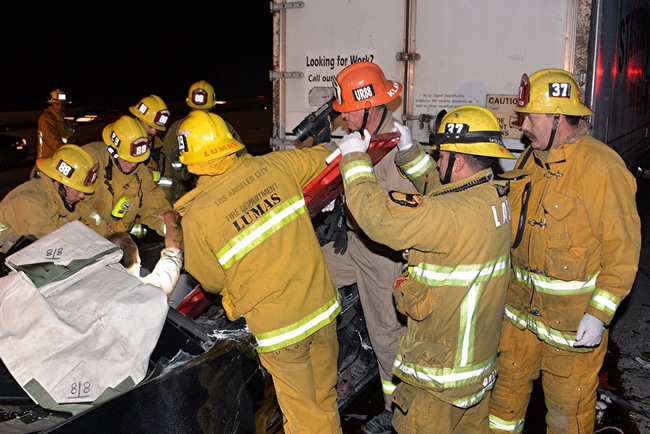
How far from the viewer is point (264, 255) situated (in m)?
2.91

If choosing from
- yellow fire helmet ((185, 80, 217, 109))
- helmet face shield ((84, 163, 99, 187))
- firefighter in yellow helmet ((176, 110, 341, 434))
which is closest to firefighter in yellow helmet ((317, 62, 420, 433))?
firefighter in yellow helmet ((176, 110, 341, 434))

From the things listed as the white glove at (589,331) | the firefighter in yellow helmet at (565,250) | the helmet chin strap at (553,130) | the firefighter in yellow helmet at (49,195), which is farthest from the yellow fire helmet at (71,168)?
the white glove at (589,331)

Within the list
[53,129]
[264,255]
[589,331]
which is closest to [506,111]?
[589,331]

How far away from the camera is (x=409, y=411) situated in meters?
2.88

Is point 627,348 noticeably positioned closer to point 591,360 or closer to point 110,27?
point 591,360

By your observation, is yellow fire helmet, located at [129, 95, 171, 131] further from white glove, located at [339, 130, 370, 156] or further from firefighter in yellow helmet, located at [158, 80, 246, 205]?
white glove, located at [339, 130, 370, 156]

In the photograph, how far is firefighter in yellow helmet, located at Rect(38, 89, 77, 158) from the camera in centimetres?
975

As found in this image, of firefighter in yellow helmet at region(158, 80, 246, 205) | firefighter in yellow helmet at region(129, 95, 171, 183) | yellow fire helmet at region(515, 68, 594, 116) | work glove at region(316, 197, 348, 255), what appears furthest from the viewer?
firefighter in yellow helmet at region(158, 80, 246, 205)

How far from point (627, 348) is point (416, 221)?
3501mm

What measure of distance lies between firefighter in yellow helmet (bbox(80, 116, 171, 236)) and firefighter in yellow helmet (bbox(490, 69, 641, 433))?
9.88 feet

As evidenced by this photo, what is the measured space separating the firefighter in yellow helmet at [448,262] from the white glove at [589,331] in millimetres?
485

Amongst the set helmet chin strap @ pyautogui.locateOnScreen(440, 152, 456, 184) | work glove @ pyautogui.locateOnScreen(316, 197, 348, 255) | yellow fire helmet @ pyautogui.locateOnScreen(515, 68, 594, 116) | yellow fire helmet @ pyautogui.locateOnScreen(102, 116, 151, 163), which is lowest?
work glove @ pyautogui.locateOnScreen(316, 197, 348, 255)

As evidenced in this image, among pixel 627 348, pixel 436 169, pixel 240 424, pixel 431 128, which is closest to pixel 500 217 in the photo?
pixel 436 169

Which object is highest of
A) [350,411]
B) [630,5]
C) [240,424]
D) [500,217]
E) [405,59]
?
[630,5]
